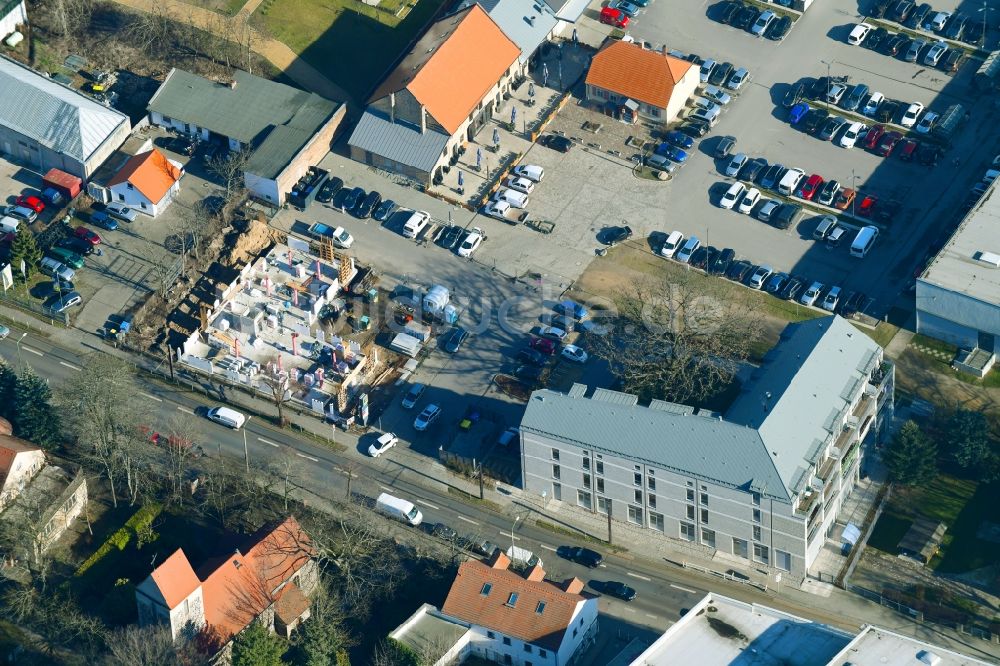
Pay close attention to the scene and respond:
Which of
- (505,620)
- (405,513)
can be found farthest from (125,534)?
(505,620)

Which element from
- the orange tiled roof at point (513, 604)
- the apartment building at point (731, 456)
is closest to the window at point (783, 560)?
the apartment building at point (731, 456)

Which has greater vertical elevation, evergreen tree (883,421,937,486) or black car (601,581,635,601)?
evergreen tree (883,421,937,486)

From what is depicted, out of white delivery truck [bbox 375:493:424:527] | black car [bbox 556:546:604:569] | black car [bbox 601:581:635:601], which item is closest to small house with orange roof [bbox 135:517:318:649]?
white delivery truck [bbox 375:493:424:527]

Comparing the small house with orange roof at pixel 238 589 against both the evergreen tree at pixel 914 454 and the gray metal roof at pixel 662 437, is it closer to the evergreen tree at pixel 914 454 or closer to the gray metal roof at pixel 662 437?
the gray metal roof at pixel 662 437

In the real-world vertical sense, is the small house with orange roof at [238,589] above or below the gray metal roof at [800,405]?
below

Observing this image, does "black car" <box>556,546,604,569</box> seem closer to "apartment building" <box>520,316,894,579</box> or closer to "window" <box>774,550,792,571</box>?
"apartment building" <box>520,316,894,579</box>
